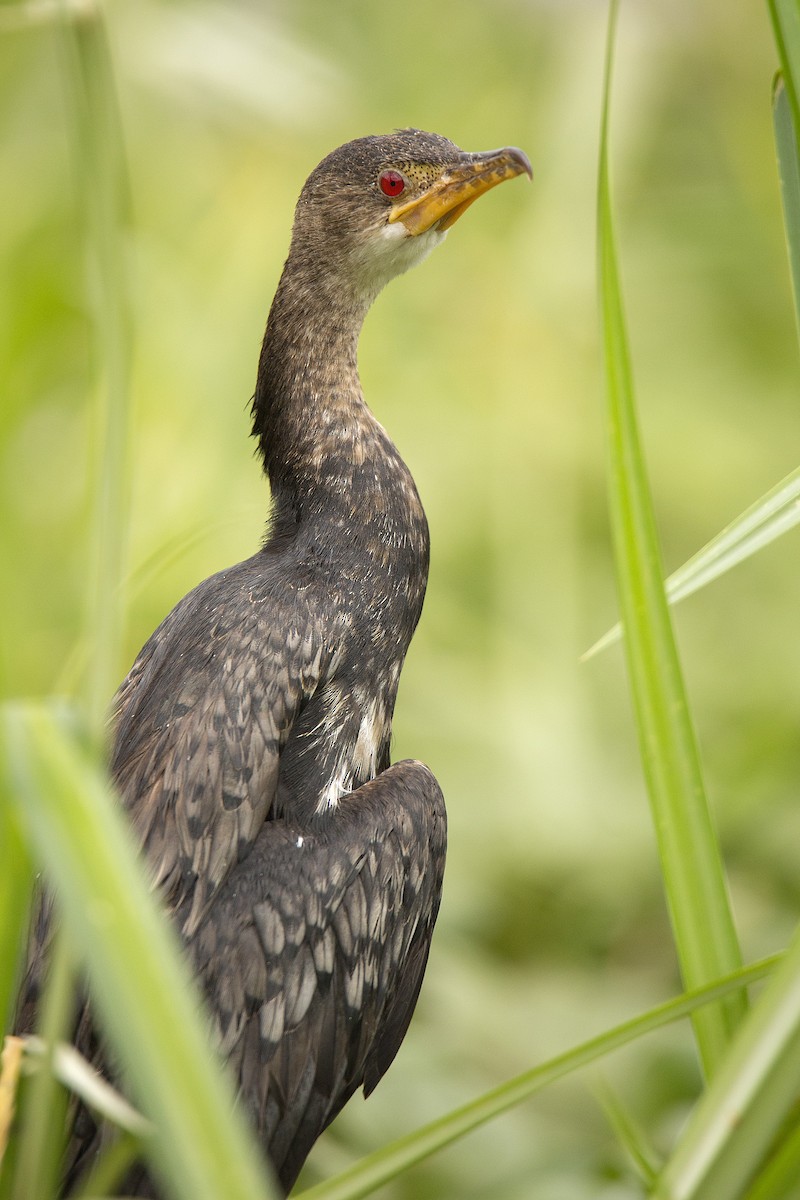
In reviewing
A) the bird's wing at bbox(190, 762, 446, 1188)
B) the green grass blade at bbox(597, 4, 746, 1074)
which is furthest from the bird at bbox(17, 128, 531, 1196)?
the green grass blade at bbox(597, 4, 746, 1074)

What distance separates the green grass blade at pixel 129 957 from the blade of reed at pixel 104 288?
53 millimetres

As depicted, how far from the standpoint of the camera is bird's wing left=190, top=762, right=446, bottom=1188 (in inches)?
46.6

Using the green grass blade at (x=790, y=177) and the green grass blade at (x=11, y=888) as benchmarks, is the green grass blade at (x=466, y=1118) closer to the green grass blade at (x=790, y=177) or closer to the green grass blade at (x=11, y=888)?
the green grass blade at (x=11, y=888)

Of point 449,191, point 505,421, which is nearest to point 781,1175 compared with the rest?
point 449,191

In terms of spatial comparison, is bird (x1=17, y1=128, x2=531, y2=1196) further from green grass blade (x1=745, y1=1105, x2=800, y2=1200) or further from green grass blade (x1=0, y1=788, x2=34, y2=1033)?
green grass blade (x1=745, y1=1105, x2=800, y2=1200)

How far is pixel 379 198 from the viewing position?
143cm

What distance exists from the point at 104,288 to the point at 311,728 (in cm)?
68

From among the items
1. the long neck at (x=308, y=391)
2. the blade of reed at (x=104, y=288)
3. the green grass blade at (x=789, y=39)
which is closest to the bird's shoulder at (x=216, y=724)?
the long neck at (x=308, y=391)

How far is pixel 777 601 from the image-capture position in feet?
9.92

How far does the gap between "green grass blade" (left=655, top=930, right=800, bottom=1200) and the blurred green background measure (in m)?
1.20

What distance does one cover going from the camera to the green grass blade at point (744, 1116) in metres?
0.68

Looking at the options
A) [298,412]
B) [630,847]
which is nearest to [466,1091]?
[630,847]

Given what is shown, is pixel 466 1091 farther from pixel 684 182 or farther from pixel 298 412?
pixel 684 182

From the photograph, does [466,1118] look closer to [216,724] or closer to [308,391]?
[216,724]
